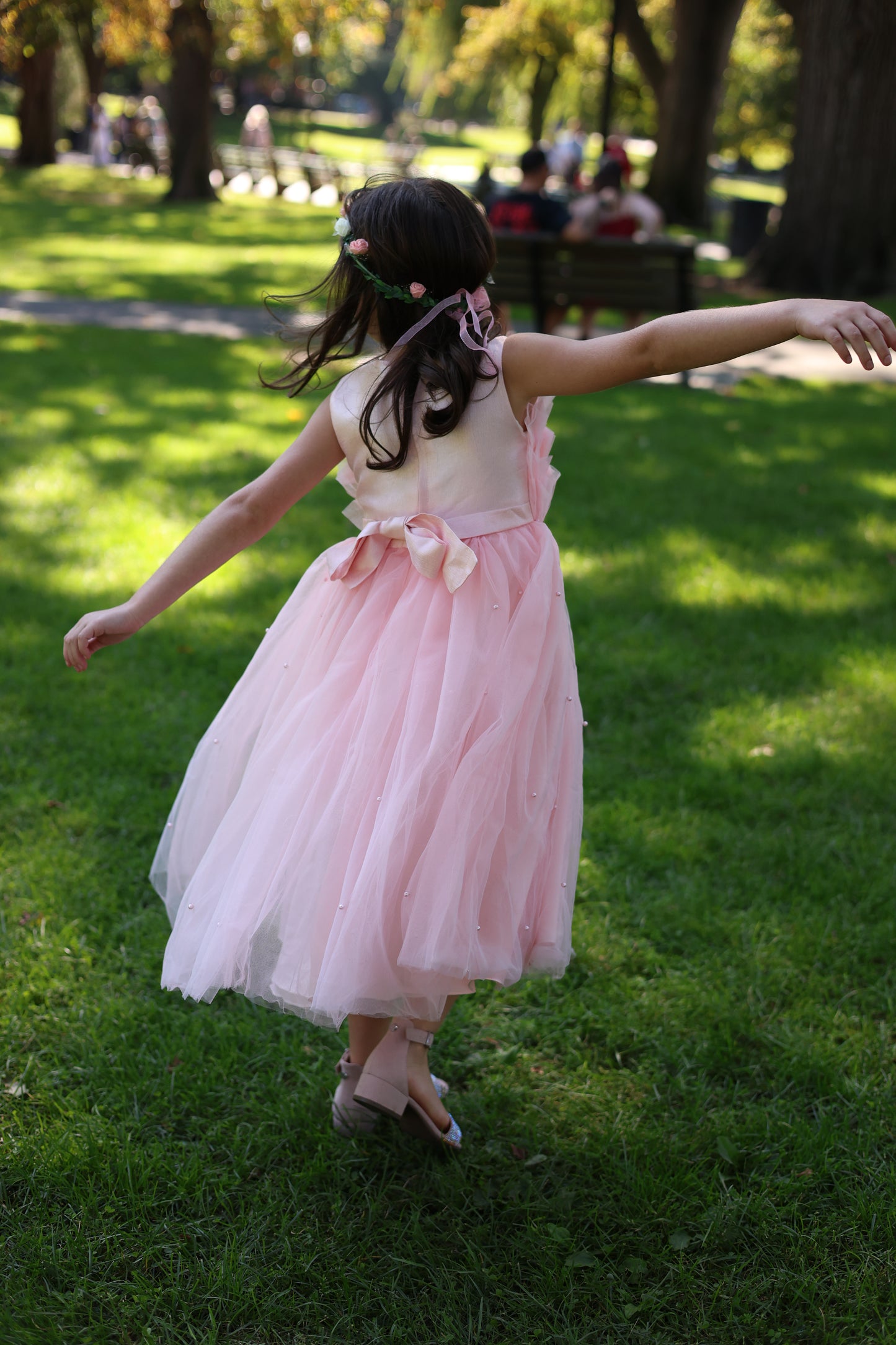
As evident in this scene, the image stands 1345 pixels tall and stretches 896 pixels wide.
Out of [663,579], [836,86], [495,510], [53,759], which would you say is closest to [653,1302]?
[495,510]

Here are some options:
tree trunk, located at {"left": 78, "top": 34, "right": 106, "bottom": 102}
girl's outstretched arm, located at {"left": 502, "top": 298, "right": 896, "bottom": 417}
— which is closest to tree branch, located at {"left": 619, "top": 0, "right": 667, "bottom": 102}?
tree trunk, located at {"left": 78, "top": 34, "right": 106, "bottom": 102}

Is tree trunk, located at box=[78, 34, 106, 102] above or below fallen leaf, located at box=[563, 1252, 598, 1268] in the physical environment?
above

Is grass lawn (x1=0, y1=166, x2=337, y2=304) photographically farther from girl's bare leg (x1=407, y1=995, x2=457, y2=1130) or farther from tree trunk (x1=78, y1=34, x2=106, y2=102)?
tree trunk (x1=78, y1=34, x2=106, y2=102)

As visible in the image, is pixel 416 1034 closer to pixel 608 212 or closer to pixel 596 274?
pixel 596 274

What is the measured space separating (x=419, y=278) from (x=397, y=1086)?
155cm

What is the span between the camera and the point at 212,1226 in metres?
2.23

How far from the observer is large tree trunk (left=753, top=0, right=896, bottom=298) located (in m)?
11.9

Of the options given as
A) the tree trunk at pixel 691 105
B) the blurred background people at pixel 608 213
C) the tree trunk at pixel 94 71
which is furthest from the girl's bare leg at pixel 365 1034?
the tree trunk at pixel 94 71

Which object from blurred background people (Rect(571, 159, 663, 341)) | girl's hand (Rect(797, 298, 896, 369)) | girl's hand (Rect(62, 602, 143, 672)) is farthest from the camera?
→ blurred background people (Rect(571, 159, 663, 341))

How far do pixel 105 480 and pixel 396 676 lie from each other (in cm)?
467

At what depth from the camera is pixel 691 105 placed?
71.7 feet

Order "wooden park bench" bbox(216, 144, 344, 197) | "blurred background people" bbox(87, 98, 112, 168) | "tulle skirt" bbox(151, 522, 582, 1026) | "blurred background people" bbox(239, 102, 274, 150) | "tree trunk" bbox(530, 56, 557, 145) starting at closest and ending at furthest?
"tulle skirt" bbox(151, 522, 582, 1026) < "wooden park bench" bbox(216, 144, 344, 197) < "tree trunk" bbox(530, 56, 557, 145) < "blurred background people" bbox(87, 98, 112, 168) < "blurred background people" bbox(239, 102, 274, 150)

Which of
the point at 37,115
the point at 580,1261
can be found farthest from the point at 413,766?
the point at 37,115

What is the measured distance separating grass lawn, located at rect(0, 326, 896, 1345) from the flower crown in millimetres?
1657
